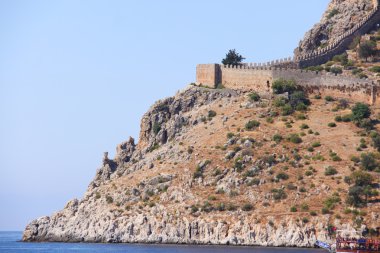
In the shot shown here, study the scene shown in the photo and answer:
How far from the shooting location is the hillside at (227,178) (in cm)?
9300

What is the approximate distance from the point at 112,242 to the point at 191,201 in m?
7.24

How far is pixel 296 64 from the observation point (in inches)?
4574

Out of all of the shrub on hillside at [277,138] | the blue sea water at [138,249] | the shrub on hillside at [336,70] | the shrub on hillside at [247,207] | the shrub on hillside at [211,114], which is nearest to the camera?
the blue sea water at [138,249]

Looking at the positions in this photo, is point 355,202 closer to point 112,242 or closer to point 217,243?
point 217,243

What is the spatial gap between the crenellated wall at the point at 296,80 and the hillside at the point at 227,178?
1474 millimetres

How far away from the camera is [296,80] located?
112 metres

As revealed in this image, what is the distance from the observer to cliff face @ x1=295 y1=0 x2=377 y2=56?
12181 cm

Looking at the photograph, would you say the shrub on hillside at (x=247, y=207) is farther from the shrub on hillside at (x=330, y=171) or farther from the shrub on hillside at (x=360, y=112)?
the shrub on hillside at (x=360, y=112)

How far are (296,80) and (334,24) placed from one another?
13530 millimetres

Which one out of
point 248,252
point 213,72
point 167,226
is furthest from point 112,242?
point 213,72

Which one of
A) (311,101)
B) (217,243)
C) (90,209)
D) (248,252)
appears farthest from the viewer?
(311,101)

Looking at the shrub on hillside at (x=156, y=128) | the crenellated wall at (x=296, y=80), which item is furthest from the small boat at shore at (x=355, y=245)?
the shrub on hillside at (x=156, y=128)

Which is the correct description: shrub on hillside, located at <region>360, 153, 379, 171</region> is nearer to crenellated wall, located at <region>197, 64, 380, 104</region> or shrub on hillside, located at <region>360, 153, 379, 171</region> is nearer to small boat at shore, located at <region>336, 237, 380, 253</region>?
small boat at shore, located at <region>336, 237, 380, 253</region>

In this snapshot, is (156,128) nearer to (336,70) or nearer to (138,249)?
(336,70)
